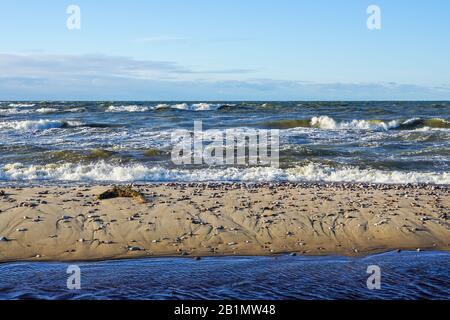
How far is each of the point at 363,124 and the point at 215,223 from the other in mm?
22564

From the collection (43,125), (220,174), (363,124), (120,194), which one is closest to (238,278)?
(120,194)

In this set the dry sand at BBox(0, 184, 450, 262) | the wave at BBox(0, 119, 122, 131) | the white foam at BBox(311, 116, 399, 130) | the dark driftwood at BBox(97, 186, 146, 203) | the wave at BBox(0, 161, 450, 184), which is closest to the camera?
the dry sand at BBox(0, 184, 450, 262)

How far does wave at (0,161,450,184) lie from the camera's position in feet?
42.6

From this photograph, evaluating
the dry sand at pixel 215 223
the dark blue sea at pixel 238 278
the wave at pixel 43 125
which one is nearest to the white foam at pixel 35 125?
the wave at pixel 43 125

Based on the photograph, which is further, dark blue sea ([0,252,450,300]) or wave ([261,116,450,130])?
wave ([261,116,450,130])

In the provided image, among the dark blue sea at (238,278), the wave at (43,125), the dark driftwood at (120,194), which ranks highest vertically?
the wave at (43,125)

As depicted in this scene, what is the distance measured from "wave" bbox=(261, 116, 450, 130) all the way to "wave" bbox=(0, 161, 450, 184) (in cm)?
1435

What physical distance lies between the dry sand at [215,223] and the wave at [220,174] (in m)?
2.79

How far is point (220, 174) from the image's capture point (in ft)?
44.3

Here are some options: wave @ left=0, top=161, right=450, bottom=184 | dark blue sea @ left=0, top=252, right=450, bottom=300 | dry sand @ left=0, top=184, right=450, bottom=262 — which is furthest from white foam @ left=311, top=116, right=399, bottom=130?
dark blue sea @ left=0, top=252, right=450, bottom=300

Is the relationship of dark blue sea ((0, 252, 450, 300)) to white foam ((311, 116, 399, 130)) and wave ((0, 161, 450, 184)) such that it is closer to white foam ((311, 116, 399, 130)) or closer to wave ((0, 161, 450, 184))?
wave ((0, 161, 450, 184))

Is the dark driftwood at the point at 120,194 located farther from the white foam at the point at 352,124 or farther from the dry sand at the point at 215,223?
the white foam at the point at 352,124

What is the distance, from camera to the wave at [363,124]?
2830cm
